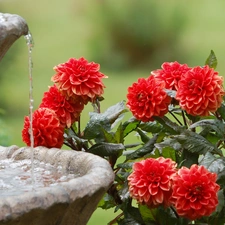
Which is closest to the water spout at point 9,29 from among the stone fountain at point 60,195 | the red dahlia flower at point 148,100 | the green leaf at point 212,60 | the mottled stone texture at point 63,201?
the stone fountain at point 60,195

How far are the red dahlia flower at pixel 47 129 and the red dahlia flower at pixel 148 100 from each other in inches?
9.0

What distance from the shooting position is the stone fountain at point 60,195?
1264 mm

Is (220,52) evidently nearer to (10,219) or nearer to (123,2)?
(123,2)

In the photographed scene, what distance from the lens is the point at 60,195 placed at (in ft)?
4.36

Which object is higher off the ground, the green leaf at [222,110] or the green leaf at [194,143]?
the green leaf at [222,110]

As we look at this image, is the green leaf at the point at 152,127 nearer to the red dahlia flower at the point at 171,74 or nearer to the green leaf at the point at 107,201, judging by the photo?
the red dahlia flower at the point at 171,74

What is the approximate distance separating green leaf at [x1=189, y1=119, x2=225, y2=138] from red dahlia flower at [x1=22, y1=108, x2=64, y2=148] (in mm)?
397

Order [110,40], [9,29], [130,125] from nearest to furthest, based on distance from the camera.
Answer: [9,29] → [130,125] → [110,40]

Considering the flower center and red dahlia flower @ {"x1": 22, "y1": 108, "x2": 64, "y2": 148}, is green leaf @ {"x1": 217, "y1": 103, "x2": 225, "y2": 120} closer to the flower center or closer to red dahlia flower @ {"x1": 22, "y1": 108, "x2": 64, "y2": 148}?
the flower center

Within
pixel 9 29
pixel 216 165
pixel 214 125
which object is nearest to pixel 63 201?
pixel 9 29

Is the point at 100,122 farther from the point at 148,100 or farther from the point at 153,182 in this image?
the point at 153,182

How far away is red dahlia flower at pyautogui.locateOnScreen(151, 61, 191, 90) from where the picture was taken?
204 cm

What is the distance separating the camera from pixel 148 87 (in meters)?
1.95

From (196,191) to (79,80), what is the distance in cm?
53
